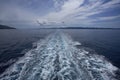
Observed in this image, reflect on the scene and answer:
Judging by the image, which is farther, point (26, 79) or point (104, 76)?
point (104, 76)

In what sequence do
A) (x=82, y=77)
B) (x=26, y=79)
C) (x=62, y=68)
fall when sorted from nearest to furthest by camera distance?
(x=26, y=79) < (x=82, y=77) < (x=62, y=68)

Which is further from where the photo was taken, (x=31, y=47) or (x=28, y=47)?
(x=28, y=47)

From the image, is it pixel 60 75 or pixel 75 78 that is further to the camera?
pixel 60 75

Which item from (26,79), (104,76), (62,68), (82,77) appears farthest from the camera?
(62,68)

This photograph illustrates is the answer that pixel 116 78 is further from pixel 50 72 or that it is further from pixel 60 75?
pixel 50 72


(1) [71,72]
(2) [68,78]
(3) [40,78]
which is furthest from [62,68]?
(3) [40,78]

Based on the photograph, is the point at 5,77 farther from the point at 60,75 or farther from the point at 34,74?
the point at 60,75

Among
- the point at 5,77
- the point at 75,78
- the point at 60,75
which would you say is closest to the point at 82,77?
the point at 75,78

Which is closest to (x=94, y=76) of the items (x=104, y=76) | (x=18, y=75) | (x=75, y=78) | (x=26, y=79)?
(x=104, y=76)
